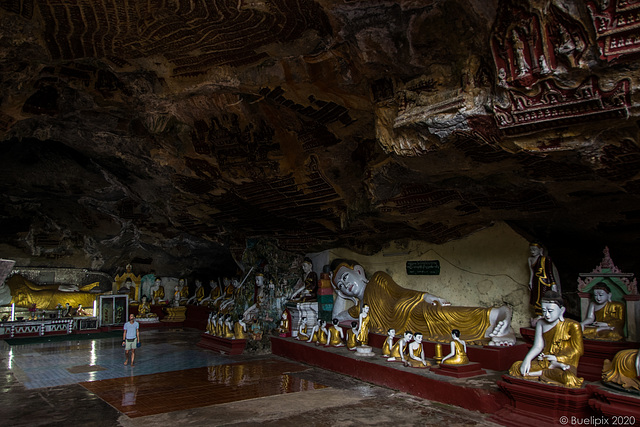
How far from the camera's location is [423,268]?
955 centimetres

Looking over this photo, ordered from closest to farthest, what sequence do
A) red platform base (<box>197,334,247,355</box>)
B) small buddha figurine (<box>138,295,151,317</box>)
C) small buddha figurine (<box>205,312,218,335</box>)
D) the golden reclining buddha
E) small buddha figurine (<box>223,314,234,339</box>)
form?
red platform base (<box>197,334,247,355</box>)
small buddha figurine (<box>223,314,234,339</box>)
small buddha figurine (<box>205,312,218,335</box>)
the golden reclining buddha
small buddha figurine (<box>138,295,151,317</box>)

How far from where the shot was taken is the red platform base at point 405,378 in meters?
5.69

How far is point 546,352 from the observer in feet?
16.9

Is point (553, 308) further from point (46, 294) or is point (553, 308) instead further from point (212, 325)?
point (46, 294)

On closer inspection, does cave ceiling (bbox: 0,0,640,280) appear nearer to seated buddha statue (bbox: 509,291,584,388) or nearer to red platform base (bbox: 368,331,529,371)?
seated buddha statue (bbox: 509,291,584,388)

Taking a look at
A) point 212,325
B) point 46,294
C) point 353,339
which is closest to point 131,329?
point 212,325

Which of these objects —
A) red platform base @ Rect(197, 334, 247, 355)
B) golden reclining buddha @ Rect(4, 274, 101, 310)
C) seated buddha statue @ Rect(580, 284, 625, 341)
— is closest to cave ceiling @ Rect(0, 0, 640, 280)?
seated buddha statue @ Rect(580, 284, 625, 341)

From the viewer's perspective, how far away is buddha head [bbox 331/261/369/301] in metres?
10.3

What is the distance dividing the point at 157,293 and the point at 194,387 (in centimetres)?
1143

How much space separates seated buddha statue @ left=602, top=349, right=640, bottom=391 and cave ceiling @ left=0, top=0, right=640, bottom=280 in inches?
72.8

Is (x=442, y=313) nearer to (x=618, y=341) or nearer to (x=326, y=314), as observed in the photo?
(x=618, y=341)

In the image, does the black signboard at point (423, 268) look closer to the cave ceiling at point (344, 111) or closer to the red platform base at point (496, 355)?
the cave ceiling at point (344, 111)

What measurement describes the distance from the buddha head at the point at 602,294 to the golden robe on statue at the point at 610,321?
69mm

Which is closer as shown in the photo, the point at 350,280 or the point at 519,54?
the point at 519,54
